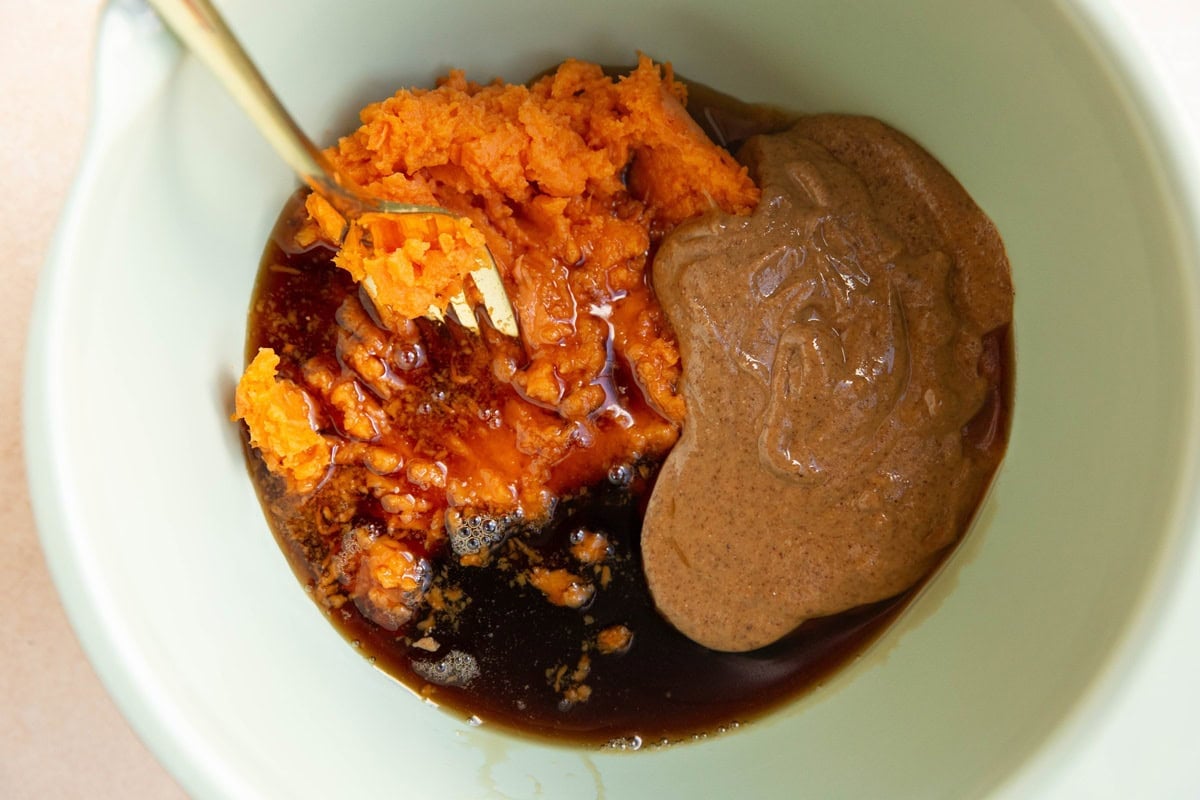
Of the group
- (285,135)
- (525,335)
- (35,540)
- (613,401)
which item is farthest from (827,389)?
(35,540)

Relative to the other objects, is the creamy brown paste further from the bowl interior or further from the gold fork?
the gold fork

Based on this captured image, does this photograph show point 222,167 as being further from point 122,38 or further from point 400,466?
point 400,466

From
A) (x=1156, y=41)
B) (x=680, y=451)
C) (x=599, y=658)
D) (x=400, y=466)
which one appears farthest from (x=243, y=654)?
(x=1156, y=41)

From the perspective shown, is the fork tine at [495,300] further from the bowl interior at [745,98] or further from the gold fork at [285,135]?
the bowl interior at [745,98]

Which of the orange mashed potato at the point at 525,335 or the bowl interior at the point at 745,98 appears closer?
the bowl interior at the point at 745,98

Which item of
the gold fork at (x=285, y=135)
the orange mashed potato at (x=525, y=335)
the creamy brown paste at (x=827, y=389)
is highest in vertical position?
the gold fork at (x=285, y=135)

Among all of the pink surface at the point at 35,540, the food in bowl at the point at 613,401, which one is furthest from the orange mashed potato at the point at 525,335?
the pink surface at the point at 35,540
